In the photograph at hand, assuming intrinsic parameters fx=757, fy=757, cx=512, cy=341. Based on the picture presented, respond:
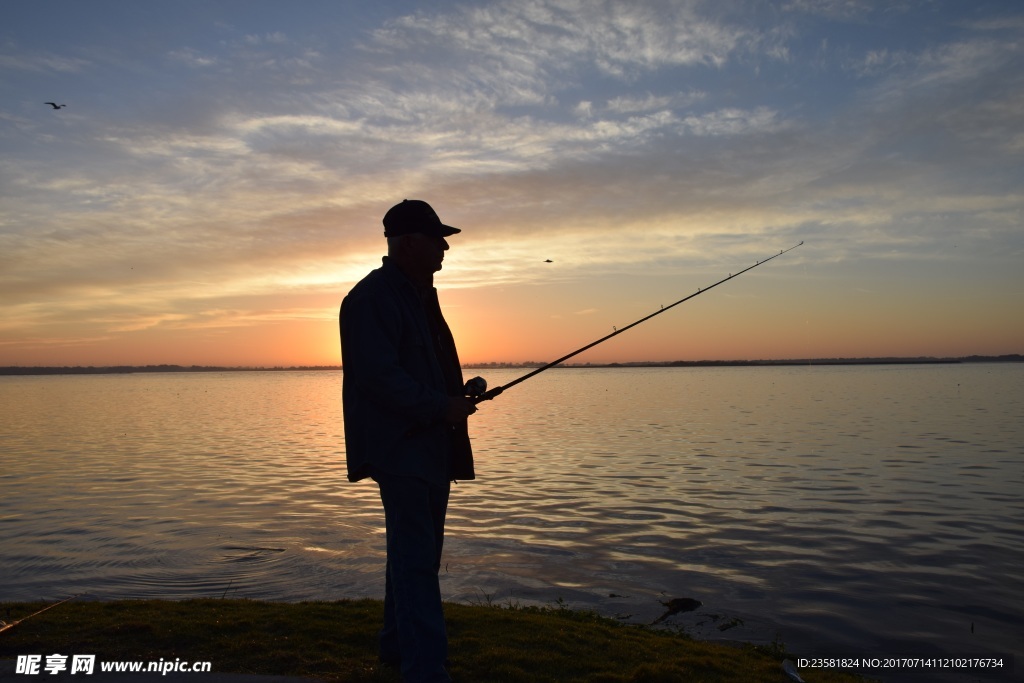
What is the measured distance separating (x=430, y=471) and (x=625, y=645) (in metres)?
2.67

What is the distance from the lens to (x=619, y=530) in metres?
12.7

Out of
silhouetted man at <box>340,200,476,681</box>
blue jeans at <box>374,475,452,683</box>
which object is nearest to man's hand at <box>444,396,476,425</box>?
silhouetted man at <box>340,200,476,681</box>

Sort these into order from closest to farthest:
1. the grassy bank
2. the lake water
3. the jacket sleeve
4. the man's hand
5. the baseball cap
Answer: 1. the jacket sleeve
2. the man's hand
3. the baseball cap
4. the grassy bank
5. the lake water

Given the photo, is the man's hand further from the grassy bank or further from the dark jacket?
the grassy bank

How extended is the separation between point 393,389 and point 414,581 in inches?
40.7

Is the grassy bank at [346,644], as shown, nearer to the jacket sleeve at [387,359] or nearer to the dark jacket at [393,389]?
the dark jacket at [393,389]

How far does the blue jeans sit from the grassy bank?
0.75 metres

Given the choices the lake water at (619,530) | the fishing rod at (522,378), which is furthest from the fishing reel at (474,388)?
the lake water at (619,530)

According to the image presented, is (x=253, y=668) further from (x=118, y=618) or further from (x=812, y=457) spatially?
(x=812, y=457)

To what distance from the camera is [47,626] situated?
5.63 m

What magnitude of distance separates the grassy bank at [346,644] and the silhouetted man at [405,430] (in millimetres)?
859

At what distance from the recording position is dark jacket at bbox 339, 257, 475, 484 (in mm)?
3975

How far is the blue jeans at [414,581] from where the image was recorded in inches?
157

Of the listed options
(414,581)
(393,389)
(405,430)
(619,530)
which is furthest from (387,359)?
(619,530)
